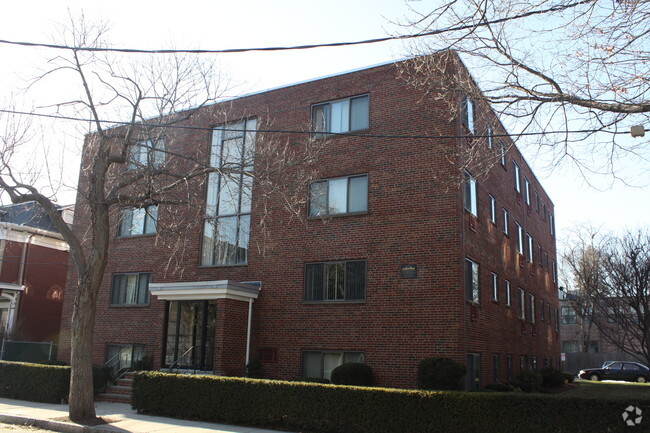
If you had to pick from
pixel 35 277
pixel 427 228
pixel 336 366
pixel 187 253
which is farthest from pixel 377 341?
pixel 35 277

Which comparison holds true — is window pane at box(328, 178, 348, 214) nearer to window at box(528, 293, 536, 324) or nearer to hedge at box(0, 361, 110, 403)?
hedge at box(0, 361, 110, 403)

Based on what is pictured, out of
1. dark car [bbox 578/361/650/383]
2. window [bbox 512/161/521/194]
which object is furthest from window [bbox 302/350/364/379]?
dark car [bbox 578/361/650/383]

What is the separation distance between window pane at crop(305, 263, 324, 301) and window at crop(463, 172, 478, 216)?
15.4 ft

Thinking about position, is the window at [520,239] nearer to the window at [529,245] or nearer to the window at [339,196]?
the window at [529,245]

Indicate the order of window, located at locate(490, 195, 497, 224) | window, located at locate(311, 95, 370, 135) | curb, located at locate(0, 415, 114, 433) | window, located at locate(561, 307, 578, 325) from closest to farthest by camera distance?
curb, located at locate(0, 415, 114, 433) → window, located at locate(311, 95, 370, 135) → window, located at locate(490, 195, 497, 224) → window, located at locate(561, 307, 578, 325)

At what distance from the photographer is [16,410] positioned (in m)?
14.6

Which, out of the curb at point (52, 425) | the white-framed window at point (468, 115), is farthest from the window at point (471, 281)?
the curb at point (52, 425)

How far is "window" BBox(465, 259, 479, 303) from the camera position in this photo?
16.0 meters

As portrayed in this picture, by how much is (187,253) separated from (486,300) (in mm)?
10118

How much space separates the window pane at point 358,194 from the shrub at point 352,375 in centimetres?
461

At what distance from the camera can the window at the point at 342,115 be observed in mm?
17875

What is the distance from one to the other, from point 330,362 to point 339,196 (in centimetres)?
496

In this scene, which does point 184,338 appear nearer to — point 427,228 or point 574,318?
point 427,228

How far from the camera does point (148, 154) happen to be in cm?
1382
